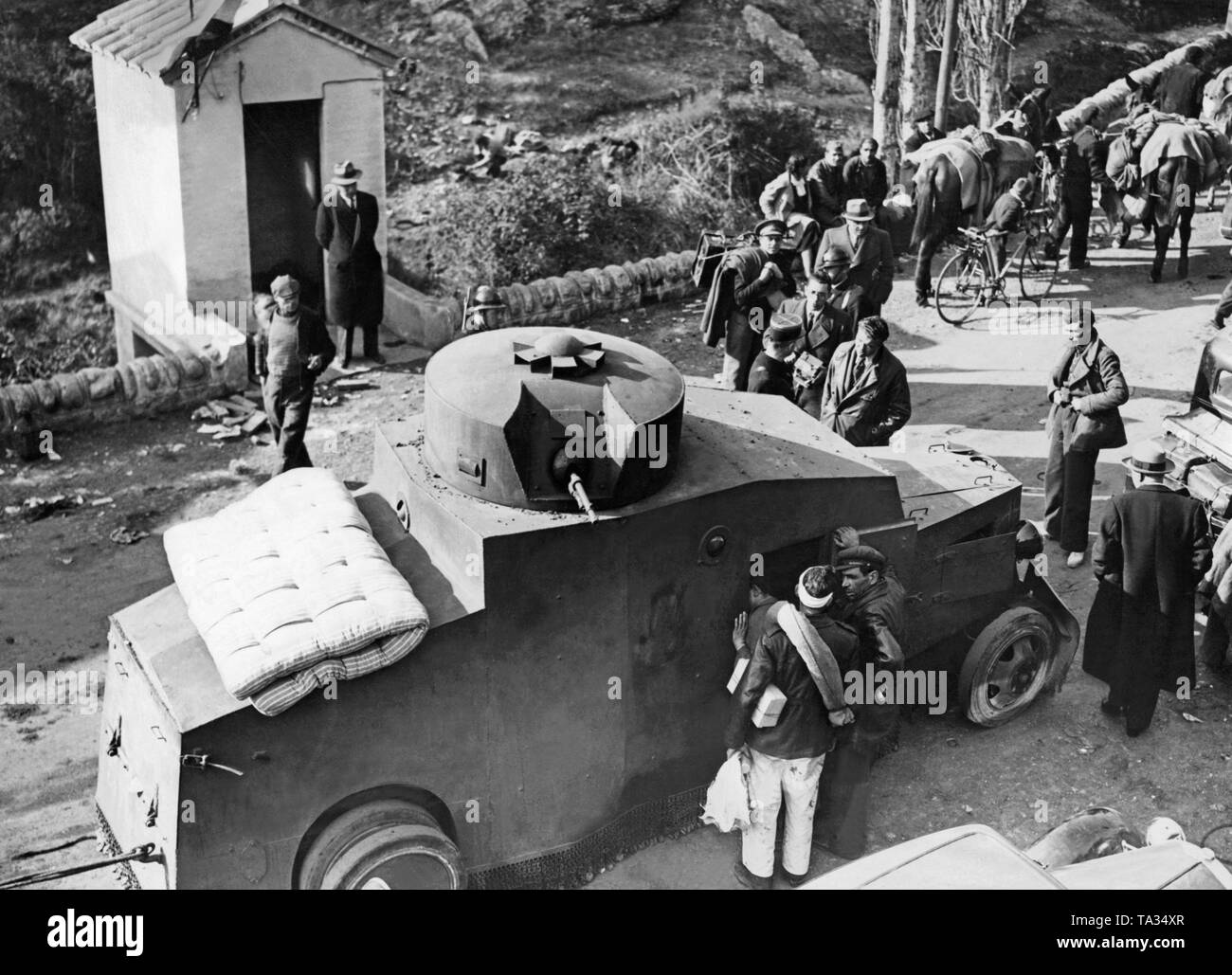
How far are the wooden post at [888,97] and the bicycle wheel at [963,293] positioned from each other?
350cm

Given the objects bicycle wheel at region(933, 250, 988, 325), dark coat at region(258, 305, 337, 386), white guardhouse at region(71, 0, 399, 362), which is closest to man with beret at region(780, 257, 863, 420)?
dark coat at region(258, 305, 337, 386)

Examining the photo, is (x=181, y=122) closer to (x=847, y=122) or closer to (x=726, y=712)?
(x=726, y=712)

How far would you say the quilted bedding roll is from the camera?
23.1ft

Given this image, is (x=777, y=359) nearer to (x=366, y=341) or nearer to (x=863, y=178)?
(x=366, y=341)

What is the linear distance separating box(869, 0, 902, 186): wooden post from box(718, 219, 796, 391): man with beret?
754 cm

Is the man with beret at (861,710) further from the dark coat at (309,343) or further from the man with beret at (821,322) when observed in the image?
the dark coat at (309,343)

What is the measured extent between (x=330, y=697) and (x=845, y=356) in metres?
5.12

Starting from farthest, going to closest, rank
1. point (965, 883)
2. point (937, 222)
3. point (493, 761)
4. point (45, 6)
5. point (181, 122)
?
1. point (45, 6)
2. point (937, 222)
3. point (181, 122)
4. point (493, 761)
5. point (965, 883)

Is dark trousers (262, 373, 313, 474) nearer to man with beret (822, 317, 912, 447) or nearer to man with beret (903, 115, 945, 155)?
man with beret (822, 317, 912, 447)

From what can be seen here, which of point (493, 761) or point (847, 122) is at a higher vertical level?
point (847, 122)

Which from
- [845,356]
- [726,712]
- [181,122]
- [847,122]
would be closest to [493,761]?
[726,712]

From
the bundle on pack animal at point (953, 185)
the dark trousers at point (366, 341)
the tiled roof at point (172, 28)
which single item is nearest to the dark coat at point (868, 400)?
the dark trousers at point (366, 341)

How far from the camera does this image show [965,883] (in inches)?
244

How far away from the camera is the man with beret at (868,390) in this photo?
1095cm
